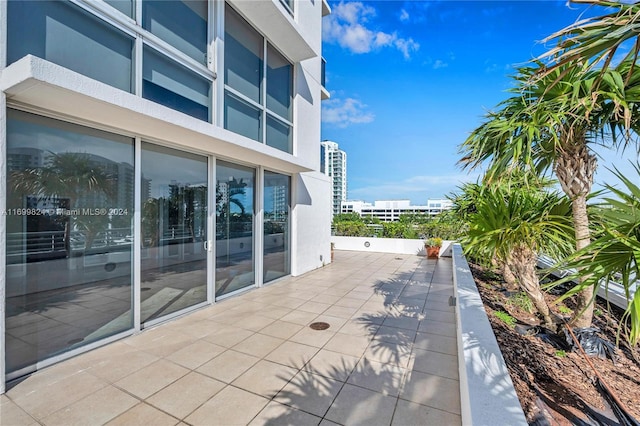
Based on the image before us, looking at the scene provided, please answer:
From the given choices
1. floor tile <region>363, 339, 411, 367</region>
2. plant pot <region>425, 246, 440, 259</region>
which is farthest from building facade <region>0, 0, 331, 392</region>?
plant pot <region>425, 246, 440, 259</region>

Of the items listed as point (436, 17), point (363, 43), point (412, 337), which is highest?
point (363, 43)

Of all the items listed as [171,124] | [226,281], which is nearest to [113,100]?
[171,124]

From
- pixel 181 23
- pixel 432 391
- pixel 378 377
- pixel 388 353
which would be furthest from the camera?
pixel 181 23

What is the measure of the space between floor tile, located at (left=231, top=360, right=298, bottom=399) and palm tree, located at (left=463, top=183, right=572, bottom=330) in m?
2.89

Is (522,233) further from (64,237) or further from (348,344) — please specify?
(64,237)

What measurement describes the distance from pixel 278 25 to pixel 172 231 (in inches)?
204

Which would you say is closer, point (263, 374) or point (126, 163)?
point (263, 374)

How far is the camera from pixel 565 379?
310 centimetres

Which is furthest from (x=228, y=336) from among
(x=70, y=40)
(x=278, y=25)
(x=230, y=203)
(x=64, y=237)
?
(x=278, y=25)

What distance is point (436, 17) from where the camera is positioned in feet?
36.2

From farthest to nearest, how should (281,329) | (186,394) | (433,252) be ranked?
1. (433,252)
2. (281,329)
3. (186,394)

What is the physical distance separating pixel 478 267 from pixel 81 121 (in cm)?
1060

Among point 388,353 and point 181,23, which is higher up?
point 181,23

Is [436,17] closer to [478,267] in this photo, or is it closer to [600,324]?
[478,267]
